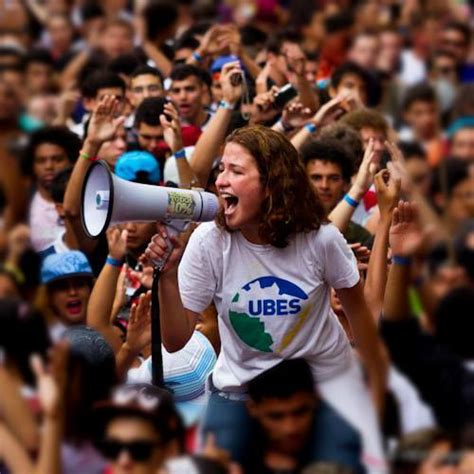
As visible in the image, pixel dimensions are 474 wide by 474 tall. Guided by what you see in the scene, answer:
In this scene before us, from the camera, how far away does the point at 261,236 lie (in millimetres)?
6320

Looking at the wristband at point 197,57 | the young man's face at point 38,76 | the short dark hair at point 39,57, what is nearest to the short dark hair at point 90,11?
the short dark hair at point 39,57

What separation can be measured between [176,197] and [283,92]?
364 cm

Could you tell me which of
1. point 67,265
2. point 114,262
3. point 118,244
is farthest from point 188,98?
point 67,265

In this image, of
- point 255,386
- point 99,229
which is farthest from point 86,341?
point 255,386

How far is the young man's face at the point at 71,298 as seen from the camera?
222 inches

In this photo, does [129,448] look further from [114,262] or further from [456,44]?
[456,44]

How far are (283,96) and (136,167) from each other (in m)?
1.28

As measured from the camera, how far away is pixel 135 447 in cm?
479

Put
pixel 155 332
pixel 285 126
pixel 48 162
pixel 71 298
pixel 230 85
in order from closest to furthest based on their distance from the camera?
1. pixel 155 332
2. pixel 71 298
3. pixel 230 85
4. pixel 285 126
5. pixel 48 162

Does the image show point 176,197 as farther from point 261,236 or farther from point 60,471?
point 60,471

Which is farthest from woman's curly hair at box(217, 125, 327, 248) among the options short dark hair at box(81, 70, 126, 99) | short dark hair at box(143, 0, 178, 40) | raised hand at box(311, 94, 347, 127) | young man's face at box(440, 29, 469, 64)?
young man's face at box(440, 29, 469, 64)

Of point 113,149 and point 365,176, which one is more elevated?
point 113,149

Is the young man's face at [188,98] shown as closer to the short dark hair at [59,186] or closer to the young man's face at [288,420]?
the short dark hair at [59,186]

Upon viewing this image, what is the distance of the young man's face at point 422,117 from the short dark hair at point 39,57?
3311 mm
